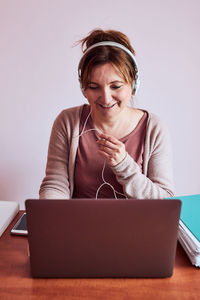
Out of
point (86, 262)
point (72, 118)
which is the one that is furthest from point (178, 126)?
point (86, 262)

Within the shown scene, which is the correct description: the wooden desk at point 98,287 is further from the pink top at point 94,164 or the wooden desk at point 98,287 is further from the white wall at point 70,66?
the white wall at point 70,66

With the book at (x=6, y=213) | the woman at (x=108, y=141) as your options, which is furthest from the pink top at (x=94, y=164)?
the book at (x=6, y=213)

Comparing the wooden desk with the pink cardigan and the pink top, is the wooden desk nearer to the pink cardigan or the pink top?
the pink cardigan

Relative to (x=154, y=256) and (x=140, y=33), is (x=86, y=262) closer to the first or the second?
(x=154, y=256)

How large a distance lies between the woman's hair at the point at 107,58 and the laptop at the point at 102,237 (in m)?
0.61

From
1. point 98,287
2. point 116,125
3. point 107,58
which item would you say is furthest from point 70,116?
point 98,287

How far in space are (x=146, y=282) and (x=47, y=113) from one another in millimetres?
1523

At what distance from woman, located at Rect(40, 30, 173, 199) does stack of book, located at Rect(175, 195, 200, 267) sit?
15 centimetres

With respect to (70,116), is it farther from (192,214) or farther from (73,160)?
(192,214)

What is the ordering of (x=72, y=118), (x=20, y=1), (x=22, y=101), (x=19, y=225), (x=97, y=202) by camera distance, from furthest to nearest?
(x=22, y=101) < (x=20, y=1) < (x=72, y=118) < (x=19, y=225) < (x=97, y=202)

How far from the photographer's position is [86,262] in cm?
63

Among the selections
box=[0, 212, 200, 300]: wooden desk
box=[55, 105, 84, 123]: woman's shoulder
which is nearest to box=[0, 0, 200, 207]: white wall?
box=[55, 105, 84, 123]: woman's shoulder

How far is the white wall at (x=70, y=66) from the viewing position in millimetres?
1857

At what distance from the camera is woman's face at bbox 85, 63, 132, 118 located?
106 centimetres
